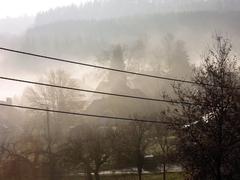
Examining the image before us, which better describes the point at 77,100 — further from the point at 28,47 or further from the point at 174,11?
the point at 174,11

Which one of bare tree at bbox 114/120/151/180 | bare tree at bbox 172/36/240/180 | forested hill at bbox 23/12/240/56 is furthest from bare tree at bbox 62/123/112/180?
forested hill at bbox 23/12/240/56

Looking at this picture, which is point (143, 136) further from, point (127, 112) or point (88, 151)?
point (127, 112)

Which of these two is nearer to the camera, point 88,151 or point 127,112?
point 88,151

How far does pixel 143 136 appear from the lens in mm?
41656

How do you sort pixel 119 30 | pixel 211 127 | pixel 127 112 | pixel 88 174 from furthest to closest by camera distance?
pixel 119 30 < pixel 127 112 < pixel 88 174 < pixel 211 127

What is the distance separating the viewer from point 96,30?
165375 millimetres

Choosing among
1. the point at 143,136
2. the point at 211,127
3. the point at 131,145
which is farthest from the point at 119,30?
the point at 211,127

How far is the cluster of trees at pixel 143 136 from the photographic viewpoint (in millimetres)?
15781

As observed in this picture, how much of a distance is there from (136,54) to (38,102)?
41058 millimetres

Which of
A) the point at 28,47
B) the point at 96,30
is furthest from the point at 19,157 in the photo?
the point at 96,30

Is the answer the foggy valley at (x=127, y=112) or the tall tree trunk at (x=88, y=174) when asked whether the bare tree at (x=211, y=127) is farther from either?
the tall tree trunk at (x=88, y=174)

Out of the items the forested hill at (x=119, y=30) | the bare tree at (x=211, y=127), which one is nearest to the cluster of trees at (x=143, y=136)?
the bare tree at (x=211, y=127)

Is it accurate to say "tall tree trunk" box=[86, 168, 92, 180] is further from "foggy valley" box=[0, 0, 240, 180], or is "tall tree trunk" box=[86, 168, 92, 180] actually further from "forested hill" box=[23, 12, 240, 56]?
"forested hill" box=[23, 12, 240, 56]

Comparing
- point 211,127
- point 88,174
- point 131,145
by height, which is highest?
point 211,127
